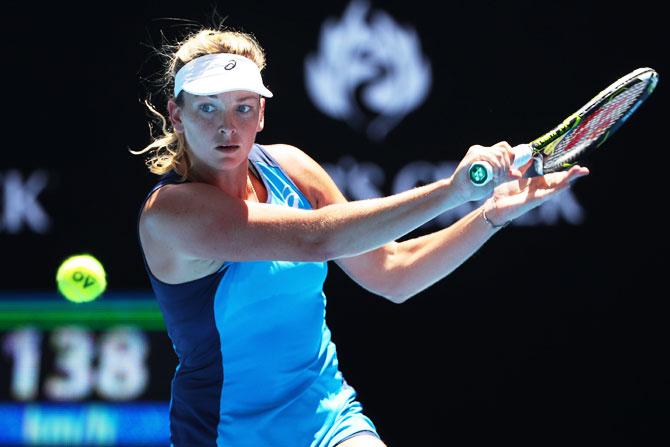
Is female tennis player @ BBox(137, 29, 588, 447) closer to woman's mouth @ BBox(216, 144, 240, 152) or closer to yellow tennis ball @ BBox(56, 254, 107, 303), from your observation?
woman's mouth @ BBox(216, 144, 240, 152)

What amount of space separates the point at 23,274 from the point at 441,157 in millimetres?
1756

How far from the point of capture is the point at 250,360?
9.78 ft

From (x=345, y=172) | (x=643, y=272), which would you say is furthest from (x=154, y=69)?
(x=643, y=272)

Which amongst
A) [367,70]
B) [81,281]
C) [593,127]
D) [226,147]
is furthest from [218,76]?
[367,70]

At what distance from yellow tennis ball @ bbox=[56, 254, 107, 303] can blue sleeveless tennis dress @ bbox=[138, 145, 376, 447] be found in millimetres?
1378

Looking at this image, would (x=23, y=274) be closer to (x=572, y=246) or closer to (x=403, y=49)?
(x=403, y=49)

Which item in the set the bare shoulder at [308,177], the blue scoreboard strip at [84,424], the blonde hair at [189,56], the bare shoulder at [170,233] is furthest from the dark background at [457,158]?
the bare shoulder at [170,233]

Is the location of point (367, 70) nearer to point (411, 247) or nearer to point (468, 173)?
point (411, 247)

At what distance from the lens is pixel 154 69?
475 centimetres

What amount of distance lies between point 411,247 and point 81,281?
1596 millimetres

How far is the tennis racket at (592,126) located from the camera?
9.78 feet

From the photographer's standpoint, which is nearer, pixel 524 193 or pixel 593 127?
pixel 524 193

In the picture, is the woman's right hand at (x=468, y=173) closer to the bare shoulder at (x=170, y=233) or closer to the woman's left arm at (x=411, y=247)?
the woman's left arm at (x=411, y=247)

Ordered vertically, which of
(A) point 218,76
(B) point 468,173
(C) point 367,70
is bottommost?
(B) point 468,173
